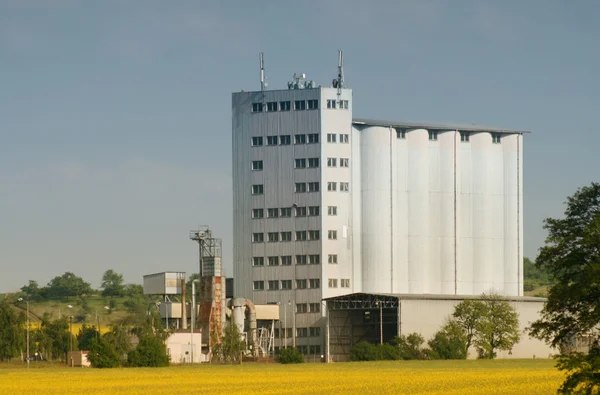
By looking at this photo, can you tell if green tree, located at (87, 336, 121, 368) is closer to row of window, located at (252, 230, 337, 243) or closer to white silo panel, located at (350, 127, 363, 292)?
row of window, located at (252, 230, 337, 243)

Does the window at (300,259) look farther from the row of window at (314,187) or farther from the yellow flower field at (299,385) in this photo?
the yellow flower field at (299,385)

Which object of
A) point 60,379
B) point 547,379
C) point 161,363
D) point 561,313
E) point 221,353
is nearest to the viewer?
point 561,313

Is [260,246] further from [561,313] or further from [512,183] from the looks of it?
[561,313]

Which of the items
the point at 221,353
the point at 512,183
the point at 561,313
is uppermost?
the point at 512,183

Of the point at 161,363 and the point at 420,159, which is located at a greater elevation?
the point at 420,159

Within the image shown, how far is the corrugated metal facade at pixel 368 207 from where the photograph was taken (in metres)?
176

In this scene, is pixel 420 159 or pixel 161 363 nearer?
pixel 161 363

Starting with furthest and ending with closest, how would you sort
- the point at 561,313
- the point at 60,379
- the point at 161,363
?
the point at 161,363, the point at 60,379, the point at 561,313

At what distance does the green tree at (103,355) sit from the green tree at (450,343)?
42974mm

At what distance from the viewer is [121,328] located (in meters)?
156

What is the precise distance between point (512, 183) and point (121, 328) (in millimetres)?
67051

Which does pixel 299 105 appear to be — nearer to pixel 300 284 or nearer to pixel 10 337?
pixel 300 284

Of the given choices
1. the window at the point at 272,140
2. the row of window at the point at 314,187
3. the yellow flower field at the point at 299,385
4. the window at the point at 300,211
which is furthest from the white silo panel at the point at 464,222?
the yellow flower field at the point at 299,385

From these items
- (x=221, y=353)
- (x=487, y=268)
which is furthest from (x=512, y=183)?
(x=221, y=353)
